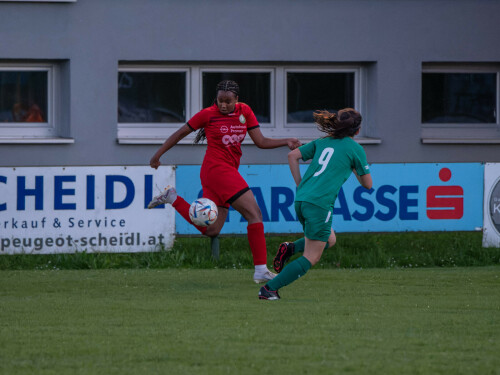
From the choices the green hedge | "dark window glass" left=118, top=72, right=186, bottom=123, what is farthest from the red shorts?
"dark window glass" left=118, top=72, right=186, bottom=123

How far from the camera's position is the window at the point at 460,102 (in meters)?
18.3

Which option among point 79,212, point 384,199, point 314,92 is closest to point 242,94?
point 314,92

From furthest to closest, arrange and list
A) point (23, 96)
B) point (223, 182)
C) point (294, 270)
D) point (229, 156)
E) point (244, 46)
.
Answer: point (23, 96) < point (244, 46) < point (229, 156) < point (223, 182) < point (294, 270)

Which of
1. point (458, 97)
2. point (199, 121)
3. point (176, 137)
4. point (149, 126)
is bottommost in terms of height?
point (176, 137)

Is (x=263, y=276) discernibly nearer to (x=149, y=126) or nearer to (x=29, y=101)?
(x=149, y=126)

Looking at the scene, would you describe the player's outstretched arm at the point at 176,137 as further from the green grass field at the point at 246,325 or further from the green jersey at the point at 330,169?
the green jersey at the point at 330,169

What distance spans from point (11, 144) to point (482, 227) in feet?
25.3

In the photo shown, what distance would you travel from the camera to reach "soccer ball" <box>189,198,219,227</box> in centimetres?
992

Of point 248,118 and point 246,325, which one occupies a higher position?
point 248,118

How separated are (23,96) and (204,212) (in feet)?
27.3

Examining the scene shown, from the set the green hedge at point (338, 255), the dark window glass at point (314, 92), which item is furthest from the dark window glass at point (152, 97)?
the green hedge at point (338, 255)

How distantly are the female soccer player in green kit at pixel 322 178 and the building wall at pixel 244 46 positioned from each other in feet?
28.6

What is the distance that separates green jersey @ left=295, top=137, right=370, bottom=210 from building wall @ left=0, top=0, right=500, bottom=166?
877 cm

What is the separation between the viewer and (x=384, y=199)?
1319 centimetres
